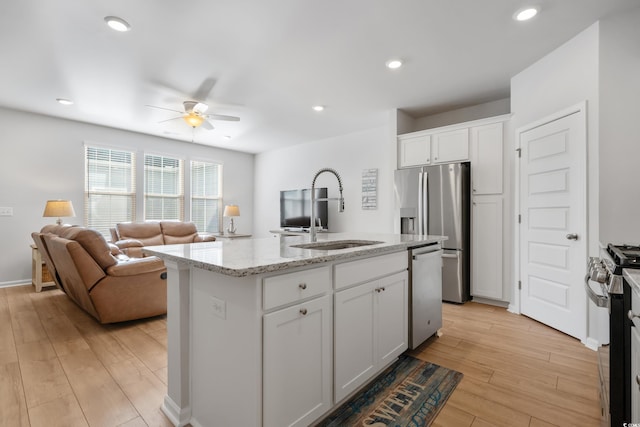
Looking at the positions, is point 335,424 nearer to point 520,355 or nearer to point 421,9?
point 520,355

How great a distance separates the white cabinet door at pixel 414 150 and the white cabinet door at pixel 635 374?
3286 mm

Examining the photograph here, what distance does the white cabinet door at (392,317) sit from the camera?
1.98 meters

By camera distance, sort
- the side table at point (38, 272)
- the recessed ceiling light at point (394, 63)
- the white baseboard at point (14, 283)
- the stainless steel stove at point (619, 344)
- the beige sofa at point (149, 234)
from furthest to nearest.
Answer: the beige sofa at point (149, 234) < the white baseboard at point (14, 283) < the side table at point (38, 272) < the recessed ceiling light at point (394, 63) < the stainless steel stove at point (619, 344)

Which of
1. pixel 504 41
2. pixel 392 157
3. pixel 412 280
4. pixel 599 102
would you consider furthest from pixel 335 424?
pixel 392 157

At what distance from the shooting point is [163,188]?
6117 millimetres

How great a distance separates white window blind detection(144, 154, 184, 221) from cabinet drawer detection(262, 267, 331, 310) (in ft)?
18.0

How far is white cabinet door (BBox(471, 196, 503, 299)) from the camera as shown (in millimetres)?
3596

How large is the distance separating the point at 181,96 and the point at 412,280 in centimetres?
356

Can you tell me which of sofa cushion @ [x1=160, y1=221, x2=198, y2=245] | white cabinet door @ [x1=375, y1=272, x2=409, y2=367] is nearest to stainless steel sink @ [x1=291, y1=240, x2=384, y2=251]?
white cabinet door @ [x1=375, y1=272, x2=409, y2=367]

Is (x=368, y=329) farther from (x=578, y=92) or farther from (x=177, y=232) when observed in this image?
(x=177, y=232)

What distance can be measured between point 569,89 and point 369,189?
312 centimetres

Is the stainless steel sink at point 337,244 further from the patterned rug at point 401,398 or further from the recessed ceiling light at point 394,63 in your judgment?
the recessed ceiling light at point 394,63

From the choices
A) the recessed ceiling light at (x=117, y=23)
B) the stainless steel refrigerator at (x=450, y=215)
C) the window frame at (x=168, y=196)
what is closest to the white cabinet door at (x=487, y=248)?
the stainless steel refrigerator at (x=450, y=215)

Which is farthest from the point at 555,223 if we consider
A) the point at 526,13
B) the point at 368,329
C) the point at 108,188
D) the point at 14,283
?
the point at 14,283
